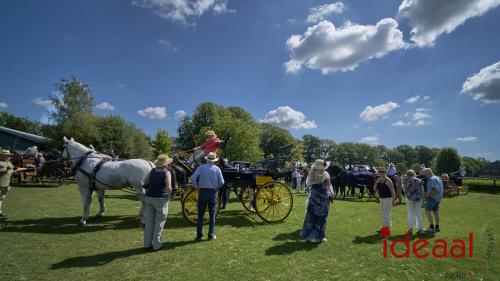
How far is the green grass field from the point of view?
4902mm

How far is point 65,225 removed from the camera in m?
7.87

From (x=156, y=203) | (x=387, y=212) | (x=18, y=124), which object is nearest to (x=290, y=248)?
(x=156, y=203)

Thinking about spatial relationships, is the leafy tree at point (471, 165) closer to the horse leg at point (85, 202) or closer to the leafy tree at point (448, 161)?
the leafy tree at point (448, 161)

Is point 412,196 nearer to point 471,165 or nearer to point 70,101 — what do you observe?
point 70,101

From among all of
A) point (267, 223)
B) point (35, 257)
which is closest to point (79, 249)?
point (35, 257)

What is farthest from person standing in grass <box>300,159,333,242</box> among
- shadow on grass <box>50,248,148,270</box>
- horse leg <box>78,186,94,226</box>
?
horse leg <box>78,186,94,226</box>

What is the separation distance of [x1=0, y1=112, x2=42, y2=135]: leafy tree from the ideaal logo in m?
88.1

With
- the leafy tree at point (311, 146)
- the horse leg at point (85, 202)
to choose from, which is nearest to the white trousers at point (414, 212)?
the horse leg at point (85, 202)

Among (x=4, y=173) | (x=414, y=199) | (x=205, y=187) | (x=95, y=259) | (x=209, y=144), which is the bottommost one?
(x=95, y=259)

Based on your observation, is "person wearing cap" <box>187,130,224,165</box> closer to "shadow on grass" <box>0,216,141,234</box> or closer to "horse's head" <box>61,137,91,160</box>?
"shadow on grass" <box>0,216,141,234</box>

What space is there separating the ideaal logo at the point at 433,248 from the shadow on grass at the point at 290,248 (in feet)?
5.30

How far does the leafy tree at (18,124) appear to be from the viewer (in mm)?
73688

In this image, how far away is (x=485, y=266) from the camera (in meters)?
5.58

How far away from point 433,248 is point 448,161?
74998 mm
